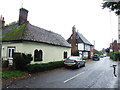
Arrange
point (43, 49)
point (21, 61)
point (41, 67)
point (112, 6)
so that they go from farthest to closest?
point (43, 49) → point (41, 67) → point (21, 61) → point (112, 6)

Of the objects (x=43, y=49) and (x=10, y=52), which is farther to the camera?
(x=43, y=49)

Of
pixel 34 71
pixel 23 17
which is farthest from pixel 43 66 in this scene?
pixel 23 17

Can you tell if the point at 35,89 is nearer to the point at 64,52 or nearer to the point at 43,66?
the point at 43,66

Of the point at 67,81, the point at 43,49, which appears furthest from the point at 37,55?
the point at 67,81

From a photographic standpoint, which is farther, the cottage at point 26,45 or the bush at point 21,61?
the cottage at point 26,45

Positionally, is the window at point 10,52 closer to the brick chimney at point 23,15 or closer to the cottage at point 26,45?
the cottage at point 26,45

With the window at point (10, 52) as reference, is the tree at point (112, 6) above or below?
above

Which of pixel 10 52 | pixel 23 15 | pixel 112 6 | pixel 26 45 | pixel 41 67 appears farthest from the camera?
pixel 23 15

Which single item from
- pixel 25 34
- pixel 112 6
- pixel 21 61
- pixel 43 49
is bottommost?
pixel 21 61

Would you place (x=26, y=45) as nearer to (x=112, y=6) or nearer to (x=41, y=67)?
(x=41, y=67)

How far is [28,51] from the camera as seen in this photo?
14.4 meters

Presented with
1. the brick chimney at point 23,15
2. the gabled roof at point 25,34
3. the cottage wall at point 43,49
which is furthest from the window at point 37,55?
the brick chimney at point 23,15

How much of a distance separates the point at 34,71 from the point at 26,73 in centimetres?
127

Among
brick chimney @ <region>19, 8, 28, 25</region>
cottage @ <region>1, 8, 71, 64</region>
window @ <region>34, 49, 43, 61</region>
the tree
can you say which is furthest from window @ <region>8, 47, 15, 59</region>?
the tree
